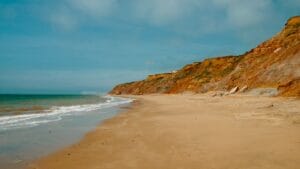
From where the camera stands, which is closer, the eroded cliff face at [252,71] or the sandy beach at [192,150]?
the sandy beach at [192,150]

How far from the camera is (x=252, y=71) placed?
191ft

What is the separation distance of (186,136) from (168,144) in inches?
Result: 66.0

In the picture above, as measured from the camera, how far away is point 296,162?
7906 mm

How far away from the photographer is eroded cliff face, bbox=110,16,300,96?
4475cm

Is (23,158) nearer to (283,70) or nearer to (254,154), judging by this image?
(254,154)

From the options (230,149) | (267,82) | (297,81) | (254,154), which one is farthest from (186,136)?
(267,82)

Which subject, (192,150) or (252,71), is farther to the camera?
(252,71)

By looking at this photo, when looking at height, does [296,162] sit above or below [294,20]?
below

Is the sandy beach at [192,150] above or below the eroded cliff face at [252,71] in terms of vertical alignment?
below

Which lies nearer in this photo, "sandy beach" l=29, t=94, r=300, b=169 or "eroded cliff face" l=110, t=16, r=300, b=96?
"sandy beach" l=29, t=94, r=300, b=169

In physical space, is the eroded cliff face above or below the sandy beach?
above

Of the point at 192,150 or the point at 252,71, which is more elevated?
the point at 252,71

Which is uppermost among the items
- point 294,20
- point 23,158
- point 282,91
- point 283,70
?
point 294,20

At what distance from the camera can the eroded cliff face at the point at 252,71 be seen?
44.8 metres
